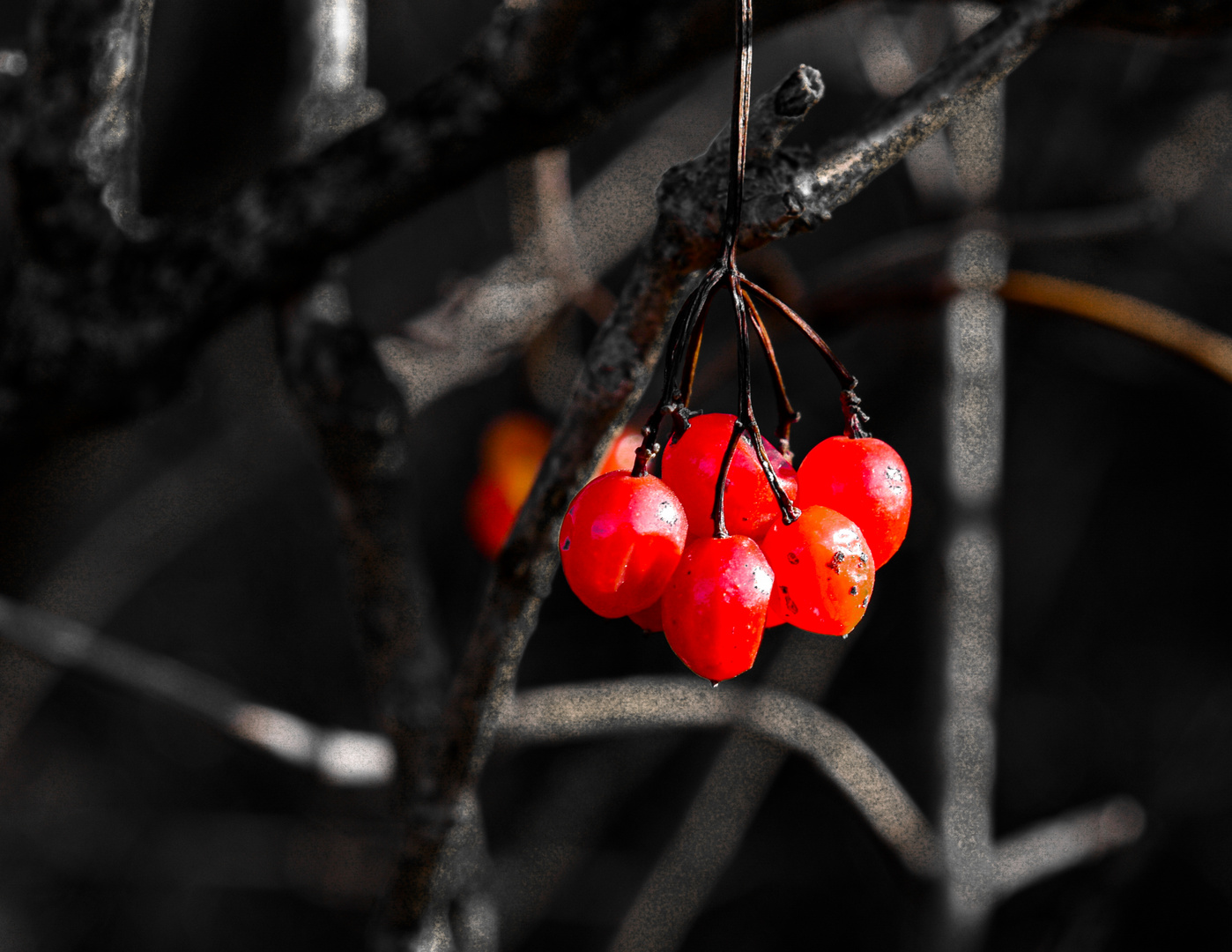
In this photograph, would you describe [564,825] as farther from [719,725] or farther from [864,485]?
[864,485]

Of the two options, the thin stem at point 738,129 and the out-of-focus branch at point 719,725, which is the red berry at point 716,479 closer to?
the thin stem at point 738,129

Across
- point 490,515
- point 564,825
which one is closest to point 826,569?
point 490,515

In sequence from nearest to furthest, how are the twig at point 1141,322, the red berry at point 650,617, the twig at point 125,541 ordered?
the red berry at point 650,617 → the twig at point 1141,322 → the twig at point 125,541

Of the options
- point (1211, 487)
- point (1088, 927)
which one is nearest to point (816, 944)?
point (1088, 927)

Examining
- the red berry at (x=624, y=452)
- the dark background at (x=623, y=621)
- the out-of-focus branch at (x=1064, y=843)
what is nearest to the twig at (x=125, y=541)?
the dark background at (x=623, y=621)

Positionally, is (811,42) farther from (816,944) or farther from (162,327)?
(816,944)
